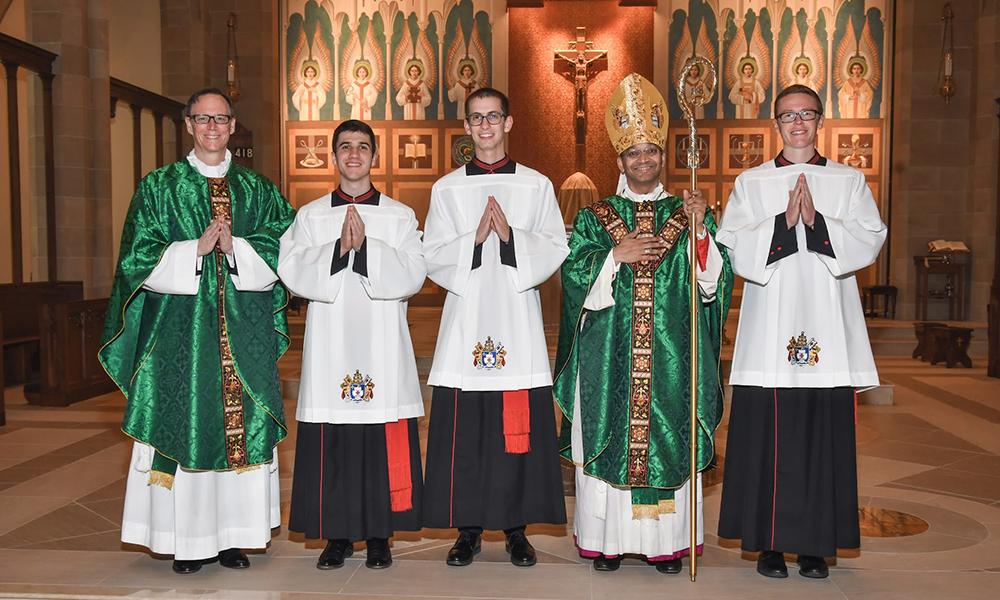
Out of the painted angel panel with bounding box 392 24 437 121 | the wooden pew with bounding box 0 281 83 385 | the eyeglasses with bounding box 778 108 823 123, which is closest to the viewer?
the eyeglasses with bounding box 778 108 823 123

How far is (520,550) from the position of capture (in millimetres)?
4117

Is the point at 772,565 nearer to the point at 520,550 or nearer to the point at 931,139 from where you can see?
the point at 520,550

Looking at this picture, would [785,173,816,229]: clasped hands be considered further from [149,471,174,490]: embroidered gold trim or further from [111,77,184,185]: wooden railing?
[111,77,184,185]: wooden railing

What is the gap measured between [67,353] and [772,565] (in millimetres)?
6700

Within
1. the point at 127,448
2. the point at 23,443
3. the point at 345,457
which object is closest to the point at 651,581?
the point at 345,457

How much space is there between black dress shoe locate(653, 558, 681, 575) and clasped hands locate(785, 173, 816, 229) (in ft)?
4.76

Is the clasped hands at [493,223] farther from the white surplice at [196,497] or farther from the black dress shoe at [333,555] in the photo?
the black dress shoe at [333,555]

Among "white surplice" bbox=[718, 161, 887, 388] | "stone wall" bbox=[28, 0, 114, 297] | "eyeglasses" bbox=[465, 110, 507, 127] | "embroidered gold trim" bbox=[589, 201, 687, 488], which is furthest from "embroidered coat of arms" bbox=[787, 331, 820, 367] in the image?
"stone wall" bbox=[28, 0, 114, 297]

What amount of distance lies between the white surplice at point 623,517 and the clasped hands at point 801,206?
0.33m

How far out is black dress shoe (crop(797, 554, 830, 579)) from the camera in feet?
13.0

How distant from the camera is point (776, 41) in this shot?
1490 centimetres

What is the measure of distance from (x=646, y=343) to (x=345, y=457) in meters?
1.35

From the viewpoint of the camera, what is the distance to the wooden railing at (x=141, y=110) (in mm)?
12211

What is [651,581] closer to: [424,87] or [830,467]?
[830,467]
